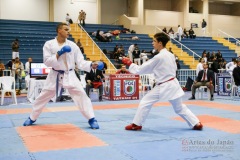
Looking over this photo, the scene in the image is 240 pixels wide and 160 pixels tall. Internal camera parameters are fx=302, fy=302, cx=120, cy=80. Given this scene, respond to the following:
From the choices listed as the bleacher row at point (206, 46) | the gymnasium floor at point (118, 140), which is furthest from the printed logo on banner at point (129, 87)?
the bleacher row at point (206, 46)

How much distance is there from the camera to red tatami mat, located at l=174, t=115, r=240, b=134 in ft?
15.8

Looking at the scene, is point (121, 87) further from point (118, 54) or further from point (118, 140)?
point (118, 140)

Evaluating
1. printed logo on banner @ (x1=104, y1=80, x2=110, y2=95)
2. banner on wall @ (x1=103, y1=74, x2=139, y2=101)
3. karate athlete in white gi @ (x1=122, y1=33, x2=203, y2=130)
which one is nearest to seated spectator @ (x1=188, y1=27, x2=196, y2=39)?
banner on wall @ (x1=103, y1=74, x2=139, y2=101)

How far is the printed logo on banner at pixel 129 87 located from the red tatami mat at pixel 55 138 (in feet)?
17.2

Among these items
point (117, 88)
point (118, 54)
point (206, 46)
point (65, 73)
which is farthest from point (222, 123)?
point (206, 46)

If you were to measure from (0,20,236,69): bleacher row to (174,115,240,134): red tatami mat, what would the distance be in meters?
10.4

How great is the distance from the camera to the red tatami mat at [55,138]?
3.77m

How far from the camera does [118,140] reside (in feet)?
13.5

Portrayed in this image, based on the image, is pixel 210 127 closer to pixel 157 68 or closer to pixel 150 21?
pixel 157 68

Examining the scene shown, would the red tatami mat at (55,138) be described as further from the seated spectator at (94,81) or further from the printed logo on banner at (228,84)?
the printed logo on banner at (228,84)

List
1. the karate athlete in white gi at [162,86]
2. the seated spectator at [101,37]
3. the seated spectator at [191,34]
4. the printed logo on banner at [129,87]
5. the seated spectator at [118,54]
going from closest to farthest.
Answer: the karate athlete in white gi at [162,86], the printed logo on banner at [129,87], the seated spectator at [118,54], the seated spectator at [101,37], the seated spectator at [191,34]

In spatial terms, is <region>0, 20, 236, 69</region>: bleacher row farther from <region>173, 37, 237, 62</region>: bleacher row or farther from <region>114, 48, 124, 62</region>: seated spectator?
<region>114, 48, 124, 62</region>: seated spectator

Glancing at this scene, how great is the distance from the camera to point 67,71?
489cm

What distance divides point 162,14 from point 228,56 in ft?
23.0
